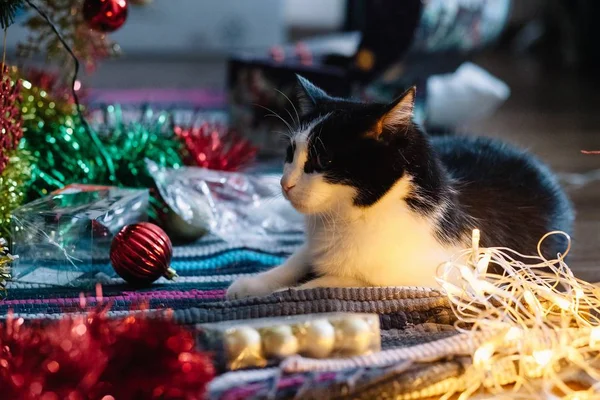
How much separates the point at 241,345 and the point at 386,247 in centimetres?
26

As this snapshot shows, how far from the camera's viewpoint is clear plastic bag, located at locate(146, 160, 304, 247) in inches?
55.4

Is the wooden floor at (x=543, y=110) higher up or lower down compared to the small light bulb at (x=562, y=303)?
lower down

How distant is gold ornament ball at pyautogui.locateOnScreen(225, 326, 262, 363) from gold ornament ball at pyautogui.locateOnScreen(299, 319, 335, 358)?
0.05m

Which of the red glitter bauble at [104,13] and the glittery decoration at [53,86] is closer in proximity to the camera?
the red glitter bauble at [104,13]

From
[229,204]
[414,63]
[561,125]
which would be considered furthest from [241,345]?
[561,125]

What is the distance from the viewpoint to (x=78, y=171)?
142 cm

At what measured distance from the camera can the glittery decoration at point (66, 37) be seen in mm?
1387

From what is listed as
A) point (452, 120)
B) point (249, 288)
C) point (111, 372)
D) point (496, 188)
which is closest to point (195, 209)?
point (249, 288)

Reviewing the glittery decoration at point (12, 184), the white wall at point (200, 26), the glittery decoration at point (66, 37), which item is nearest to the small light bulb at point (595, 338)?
the glittery decoration at point (12, 184)

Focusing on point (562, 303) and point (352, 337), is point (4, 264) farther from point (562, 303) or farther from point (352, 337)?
point (562, 303)

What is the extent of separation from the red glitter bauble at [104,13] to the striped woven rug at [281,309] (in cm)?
38

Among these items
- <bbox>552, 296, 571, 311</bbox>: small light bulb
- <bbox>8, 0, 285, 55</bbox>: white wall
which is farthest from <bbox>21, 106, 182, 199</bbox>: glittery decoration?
<bbox>8, 0, 285, 55</bbox>: white wall

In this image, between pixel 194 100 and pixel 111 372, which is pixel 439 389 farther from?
pixel 194 100

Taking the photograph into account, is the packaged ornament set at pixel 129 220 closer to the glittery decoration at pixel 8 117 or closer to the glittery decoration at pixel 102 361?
the glittery decoration at pixel 8 117
